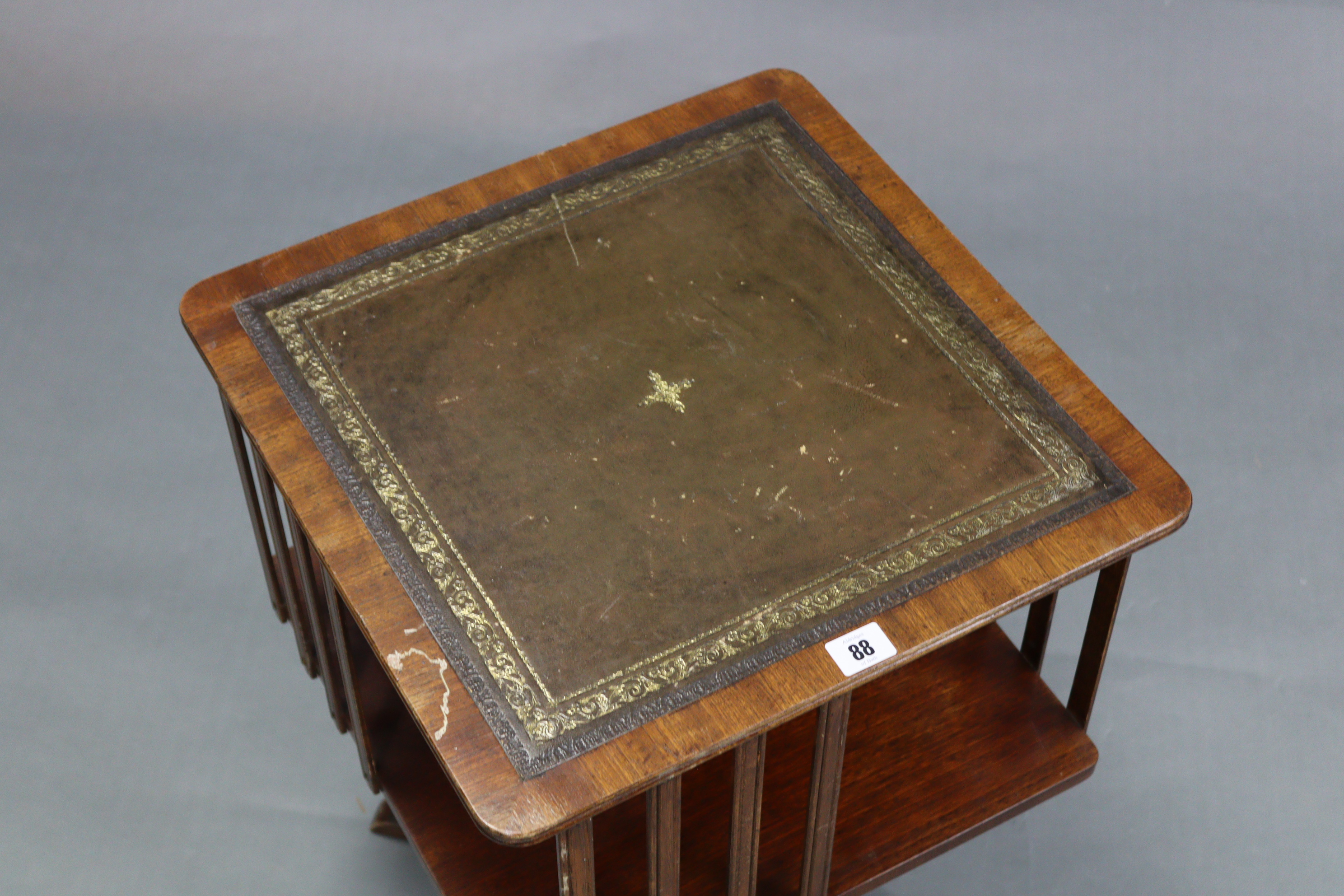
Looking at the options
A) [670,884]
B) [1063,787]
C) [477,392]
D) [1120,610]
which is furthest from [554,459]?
[1120,610]

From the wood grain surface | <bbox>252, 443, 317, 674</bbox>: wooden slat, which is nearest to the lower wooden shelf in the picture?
the wood grain surface

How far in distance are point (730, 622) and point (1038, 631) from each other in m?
0.90

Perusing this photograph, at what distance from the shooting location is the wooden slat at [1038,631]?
11.2 feet

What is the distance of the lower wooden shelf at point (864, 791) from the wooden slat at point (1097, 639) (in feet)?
0.16

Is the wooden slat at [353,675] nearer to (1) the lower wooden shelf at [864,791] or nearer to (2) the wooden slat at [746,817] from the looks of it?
(1) the lower wooden shelf at [864,791]

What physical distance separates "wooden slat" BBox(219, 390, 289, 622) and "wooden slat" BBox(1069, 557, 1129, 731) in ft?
4.59

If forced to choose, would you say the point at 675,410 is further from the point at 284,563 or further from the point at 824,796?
the point at 284,563

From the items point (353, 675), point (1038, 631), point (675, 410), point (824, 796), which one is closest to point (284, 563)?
point (353, 675)

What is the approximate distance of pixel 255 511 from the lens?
3.41 metres

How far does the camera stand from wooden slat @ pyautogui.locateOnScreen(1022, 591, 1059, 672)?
11.2 feet

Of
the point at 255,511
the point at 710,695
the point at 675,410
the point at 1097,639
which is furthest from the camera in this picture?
the point at 255,511

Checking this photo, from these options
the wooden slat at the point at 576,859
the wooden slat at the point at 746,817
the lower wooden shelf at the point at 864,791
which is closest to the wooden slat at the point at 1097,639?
the lower wooden shelf at the point at 864,791

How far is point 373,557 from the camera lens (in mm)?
2857

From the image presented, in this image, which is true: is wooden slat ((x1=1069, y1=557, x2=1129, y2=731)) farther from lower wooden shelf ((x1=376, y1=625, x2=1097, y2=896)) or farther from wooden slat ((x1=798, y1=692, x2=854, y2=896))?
wooden slat ((x1=798, y1=692, x2=854, y2=896))
